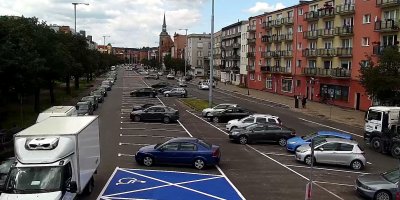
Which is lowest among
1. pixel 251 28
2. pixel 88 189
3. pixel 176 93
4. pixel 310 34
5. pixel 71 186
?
pixel 88 189

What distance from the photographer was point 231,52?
361 ft

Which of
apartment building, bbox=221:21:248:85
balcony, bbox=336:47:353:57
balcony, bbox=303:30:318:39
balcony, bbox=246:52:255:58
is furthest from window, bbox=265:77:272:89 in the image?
balcony, bbox=336:47:353:57

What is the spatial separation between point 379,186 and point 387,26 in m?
34.4

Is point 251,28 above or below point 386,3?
above

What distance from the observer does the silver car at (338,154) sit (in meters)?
22.5

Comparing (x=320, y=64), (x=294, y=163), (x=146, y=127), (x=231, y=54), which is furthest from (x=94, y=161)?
(x=231, y=54)

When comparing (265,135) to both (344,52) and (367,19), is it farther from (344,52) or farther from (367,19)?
(344,52)

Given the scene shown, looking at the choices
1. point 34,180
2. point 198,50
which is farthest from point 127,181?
point 198,50

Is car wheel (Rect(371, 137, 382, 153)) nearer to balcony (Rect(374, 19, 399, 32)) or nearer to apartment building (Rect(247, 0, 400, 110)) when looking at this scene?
apartment building (Rect(247, 0, 400, 110))

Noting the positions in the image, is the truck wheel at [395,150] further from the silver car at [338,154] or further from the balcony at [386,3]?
the balcony at [386,3]

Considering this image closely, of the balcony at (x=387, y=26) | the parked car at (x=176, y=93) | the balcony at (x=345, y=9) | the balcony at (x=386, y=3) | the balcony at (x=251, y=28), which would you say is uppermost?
the balcony at (x=251, y=28)

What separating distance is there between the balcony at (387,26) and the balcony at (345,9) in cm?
613

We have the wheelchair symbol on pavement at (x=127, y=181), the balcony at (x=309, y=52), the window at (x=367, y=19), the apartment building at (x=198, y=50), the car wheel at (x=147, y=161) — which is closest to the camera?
the wheelchair symbol on pavement at (x=127, y=181)

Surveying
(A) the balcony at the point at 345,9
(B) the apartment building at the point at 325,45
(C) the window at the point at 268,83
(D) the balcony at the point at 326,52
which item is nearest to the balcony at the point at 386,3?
(B) the apartment building at the point at 325,45
